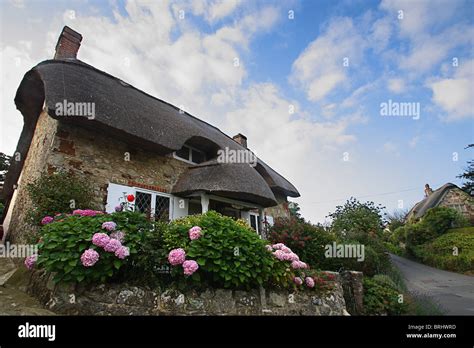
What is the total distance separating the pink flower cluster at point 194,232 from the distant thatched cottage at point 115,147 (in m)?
1.94

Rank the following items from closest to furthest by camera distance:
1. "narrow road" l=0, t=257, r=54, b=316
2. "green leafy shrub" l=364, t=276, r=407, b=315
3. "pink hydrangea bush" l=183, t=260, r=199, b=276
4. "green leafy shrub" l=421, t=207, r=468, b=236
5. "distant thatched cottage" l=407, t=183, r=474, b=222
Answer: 1. "narrow road" l=0, t=257, r=54, b=316
2. "pink hydrangea bush" l=183, t=260, r=199, b=276
3. "green leafy shrub" l=364, t=276, r=407, b=315
4. "green leafy shrub" l=421, t=207, r=468, b=236
5. "distant thatched cottage" l=407, t=183, r=474, b=222

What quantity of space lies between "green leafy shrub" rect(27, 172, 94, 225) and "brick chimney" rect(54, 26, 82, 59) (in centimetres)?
494

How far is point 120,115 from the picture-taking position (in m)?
5.75

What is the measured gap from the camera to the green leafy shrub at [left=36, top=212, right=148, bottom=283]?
2.65 m

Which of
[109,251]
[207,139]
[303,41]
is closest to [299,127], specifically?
[303,41]

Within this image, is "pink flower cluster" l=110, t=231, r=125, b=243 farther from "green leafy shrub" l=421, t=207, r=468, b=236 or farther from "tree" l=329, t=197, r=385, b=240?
"green leafy shrub" l=421, t=207, r=468, b=236

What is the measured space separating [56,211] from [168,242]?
269 cm

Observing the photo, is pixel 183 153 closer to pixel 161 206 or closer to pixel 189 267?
pixel 161 206

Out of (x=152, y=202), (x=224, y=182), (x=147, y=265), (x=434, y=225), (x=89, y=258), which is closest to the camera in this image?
(x=89, y=258)

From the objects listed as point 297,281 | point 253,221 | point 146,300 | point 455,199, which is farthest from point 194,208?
point 455,199

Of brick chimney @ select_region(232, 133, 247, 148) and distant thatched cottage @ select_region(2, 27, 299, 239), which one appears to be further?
brick chimney @ select_region(232, 133, 247, 148)

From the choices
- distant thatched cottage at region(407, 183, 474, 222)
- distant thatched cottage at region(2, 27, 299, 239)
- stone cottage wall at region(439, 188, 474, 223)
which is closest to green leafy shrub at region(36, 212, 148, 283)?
distant thatched cottage at region(2, 27, 299, 239)

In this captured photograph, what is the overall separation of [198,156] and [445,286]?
996cm

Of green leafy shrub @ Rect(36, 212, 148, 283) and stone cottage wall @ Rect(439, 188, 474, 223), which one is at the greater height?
stone cottage wall @ Rect(439, 188, 474, 223)
